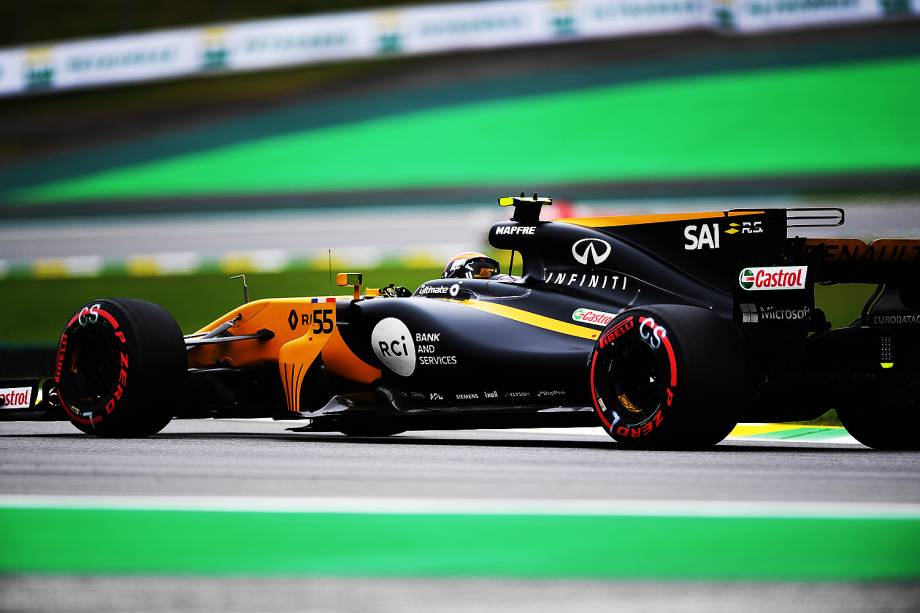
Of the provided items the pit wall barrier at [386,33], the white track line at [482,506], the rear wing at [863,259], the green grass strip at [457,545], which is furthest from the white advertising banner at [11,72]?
the green grass strip at [457,545]

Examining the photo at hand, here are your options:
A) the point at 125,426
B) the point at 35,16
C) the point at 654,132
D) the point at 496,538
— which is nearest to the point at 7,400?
the point at 125,426

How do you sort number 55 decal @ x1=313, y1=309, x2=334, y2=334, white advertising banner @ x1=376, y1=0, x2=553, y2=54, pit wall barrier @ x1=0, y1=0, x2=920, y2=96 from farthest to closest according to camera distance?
white advertising banner @ x1=376, y1=0, x2=553, y2=54
pit wall barrier @ x1=0, y1=0, x2=920, y2=96
number 55 decal @ x1=313, y1=309, x2=334, y2=334

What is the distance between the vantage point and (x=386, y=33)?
93.9 ft

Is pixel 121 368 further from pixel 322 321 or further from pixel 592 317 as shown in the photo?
pixel 592 317

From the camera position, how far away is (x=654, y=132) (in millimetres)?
26391

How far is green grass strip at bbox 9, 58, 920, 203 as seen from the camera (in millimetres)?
23984

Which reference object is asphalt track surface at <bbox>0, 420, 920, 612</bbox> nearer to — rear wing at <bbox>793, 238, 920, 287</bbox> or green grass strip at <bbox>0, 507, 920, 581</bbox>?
green grass strip at <bbox>0, 507, 920, 581</bbox>

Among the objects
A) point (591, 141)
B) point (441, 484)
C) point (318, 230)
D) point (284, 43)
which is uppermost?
point (284, 43)

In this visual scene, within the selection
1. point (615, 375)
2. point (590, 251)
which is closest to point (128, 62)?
point (590, 251)

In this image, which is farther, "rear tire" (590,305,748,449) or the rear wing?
the rear wing

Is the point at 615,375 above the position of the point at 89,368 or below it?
above

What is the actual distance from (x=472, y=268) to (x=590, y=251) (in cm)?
120

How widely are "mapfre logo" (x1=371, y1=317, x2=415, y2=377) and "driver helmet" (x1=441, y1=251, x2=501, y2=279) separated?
74 centimetres

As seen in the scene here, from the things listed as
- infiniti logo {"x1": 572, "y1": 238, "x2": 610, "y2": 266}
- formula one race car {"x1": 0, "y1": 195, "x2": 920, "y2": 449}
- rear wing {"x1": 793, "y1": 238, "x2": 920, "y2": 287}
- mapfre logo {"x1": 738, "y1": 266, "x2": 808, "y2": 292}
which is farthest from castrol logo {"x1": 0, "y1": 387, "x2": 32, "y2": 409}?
rear wing {"x1": 793, "y1": 238, "x2": 920, "y2": 287}
